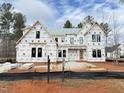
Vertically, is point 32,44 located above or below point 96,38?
below

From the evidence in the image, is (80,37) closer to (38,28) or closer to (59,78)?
(38,28)

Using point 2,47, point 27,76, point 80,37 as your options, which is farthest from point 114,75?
point 2,47

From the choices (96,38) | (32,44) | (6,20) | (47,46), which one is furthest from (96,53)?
(6,20)

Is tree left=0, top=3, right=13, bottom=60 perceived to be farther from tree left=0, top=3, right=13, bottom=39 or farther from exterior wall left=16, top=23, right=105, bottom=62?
exterior wall left=16, top=23, right=105, bottom=62

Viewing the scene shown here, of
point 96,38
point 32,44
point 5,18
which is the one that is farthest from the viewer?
point 5,18

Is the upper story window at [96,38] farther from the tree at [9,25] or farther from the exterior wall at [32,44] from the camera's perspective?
the tree at [9,25]

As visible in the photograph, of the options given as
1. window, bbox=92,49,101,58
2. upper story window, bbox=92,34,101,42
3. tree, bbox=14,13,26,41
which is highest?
tree, bbox=14,13,26,41

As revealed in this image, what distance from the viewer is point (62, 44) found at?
3938cm

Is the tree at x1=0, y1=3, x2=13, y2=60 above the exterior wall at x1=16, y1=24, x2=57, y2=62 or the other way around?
above

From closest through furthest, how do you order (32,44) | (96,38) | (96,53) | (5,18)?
(32,44), (96,53), (96,38), (5,18)

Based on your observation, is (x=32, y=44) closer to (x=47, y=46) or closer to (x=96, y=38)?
(x=47, y=46)

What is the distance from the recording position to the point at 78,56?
1540 inches

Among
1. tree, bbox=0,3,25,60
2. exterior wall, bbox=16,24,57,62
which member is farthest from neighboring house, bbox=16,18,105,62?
tree, bbox=0,3,25,60

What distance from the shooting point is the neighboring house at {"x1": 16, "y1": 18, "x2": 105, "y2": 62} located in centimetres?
→ 3562
